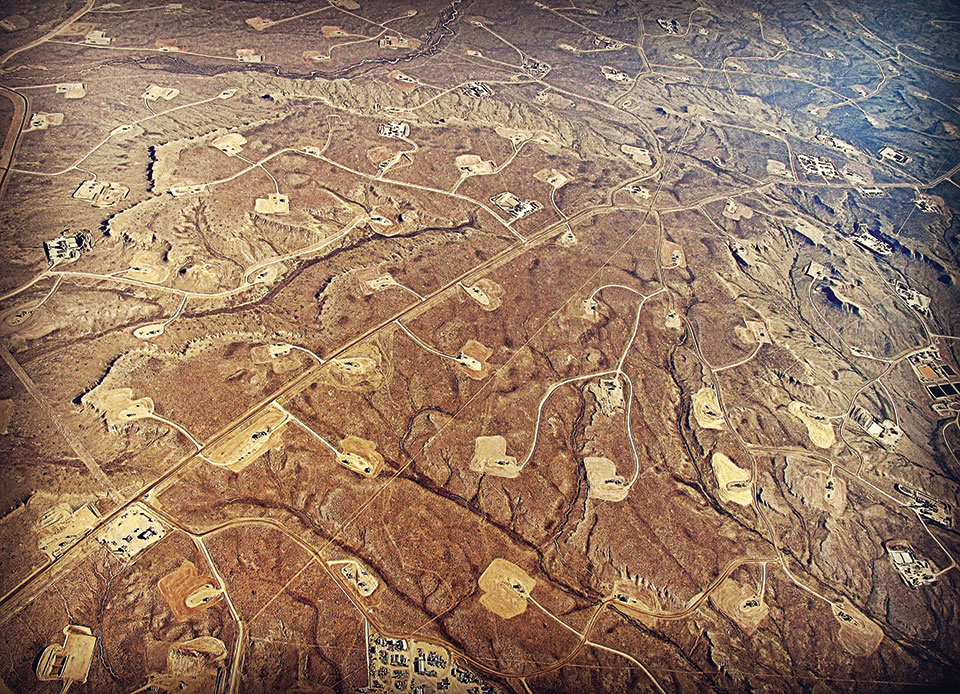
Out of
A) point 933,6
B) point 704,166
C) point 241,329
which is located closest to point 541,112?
point 704,166

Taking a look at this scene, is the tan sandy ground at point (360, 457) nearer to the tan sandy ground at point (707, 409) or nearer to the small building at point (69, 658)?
the small building at point (69, 658)

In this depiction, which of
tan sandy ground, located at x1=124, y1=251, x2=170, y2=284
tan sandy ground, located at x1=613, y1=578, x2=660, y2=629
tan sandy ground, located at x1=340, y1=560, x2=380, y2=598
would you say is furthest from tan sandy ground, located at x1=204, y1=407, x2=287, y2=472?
tan sandy ground, located at x1=613, y1=578, x2=660, y2=629

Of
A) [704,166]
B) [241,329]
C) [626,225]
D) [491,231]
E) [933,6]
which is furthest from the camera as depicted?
[933,6]

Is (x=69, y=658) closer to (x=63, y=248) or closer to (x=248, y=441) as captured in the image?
(x=248, y=441)

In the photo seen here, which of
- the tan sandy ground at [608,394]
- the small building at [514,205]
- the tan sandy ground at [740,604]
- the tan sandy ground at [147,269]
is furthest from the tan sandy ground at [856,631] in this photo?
the tan sandy ground at [147,269]

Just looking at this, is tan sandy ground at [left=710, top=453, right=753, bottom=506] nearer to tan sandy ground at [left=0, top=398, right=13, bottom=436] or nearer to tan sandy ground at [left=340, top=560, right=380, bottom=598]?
tan sandy ground at [left=340, top=560, right=380, bottom=598]

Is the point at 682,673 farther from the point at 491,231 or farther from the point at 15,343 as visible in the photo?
the point at 15,343

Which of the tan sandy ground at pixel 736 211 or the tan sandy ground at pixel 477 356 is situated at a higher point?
the tan sandy ground at pixel 736 211

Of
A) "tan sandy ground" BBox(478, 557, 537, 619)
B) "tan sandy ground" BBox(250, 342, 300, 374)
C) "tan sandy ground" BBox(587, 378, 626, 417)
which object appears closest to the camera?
"tan sandy ground" BBox(478, 557, 537, 619)

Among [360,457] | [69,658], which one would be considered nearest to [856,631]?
[360,457]
